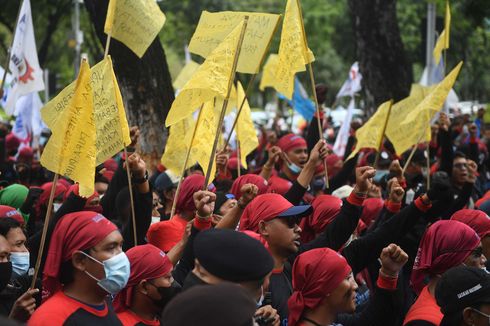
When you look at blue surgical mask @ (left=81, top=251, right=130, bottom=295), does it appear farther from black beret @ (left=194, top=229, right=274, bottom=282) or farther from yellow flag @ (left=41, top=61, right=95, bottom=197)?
yellow flag @ (left=41, top=61, right=95, bottom=197)

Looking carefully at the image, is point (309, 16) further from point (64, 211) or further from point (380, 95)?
A: point (64, 211)

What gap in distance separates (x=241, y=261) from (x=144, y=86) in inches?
317

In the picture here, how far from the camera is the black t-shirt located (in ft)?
13.8

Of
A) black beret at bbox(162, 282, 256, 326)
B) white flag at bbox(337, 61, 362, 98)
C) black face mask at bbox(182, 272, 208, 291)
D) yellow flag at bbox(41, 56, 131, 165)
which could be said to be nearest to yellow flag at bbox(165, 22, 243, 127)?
yellow flag at bbox(41, 56, 131, 165)

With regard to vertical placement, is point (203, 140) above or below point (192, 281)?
below

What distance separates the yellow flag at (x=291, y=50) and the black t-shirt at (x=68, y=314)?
382 centimetres

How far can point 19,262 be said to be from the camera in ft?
18.5

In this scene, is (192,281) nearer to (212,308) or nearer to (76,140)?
(212,308)

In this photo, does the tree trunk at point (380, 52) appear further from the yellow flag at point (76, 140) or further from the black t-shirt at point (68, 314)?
the black t-shirt at point (68, 314)

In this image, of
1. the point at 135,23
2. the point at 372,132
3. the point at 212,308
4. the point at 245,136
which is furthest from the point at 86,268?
the point at 372,132

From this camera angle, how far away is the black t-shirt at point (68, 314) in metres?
4.21

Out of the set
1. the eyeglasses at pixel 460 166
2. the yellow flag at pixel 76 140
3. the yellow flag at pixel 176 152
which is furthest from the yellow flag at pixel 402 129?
the yellow flag at pixel 76 140

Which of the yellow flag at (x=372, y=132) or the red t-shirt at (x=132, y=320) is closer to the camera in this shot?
the red t-shirt at (x=132, y=320)

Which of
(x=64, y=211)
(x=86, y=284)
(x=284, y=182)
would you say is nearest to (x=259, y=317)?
(x=86, y=284)
